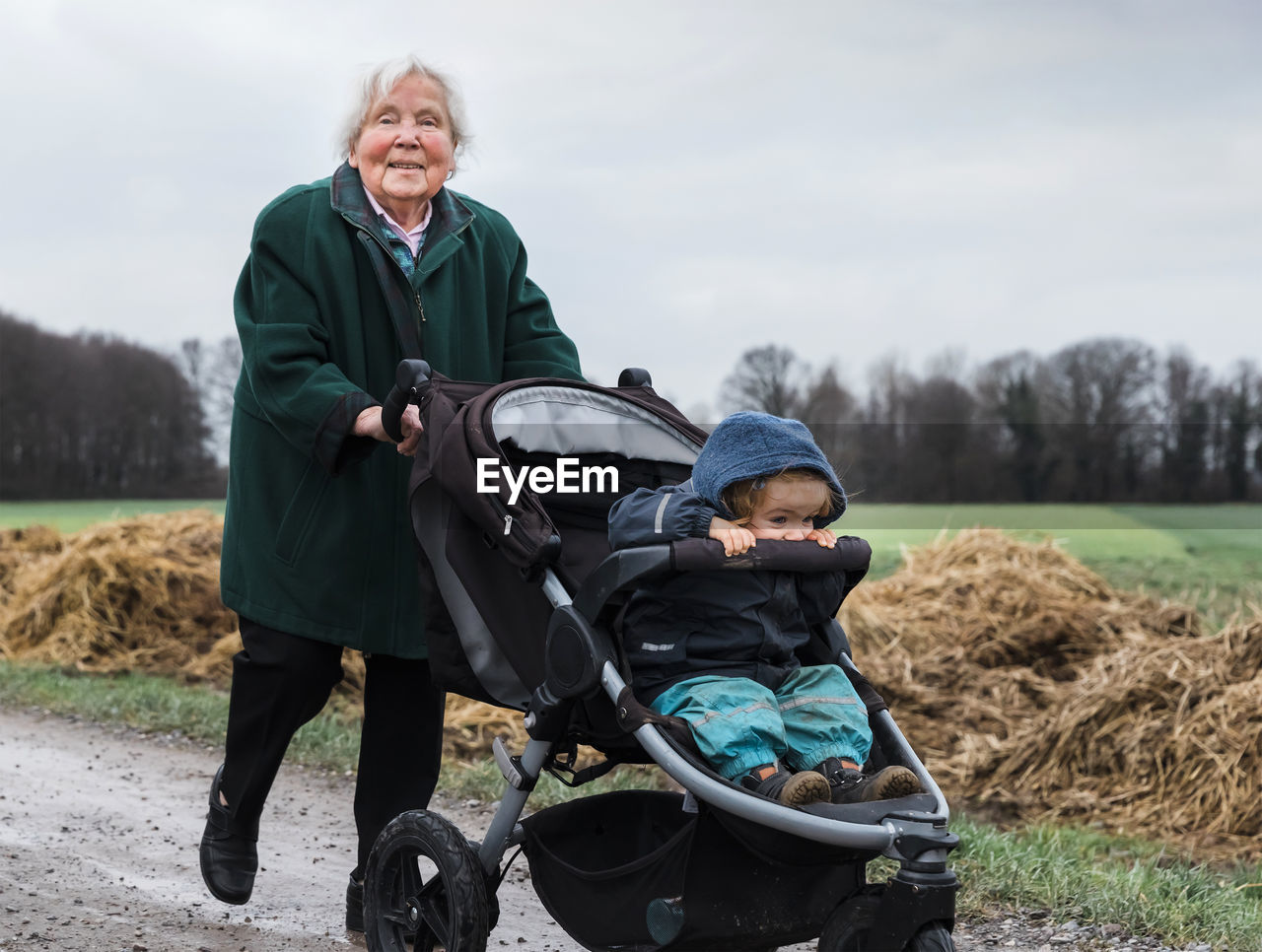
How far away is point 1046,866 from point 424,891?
207 centimetres

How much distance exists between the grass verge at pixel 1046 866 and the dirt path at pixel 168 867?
0.11m

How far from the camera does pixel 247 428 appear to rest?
3549 mm

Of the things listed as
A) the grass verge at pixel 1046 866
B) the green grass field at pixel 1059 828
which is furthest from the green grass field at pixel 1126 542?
the grass verge at pixel 1046 866

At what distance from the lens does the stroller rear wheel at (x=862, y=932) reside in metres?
2.45

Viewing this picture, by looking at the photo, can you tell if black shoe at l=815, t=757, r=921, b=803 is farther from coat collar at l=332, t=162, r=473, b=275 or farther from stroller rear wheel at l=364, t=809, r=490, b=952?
coat collar at l=332, t=162, r=473, b=275

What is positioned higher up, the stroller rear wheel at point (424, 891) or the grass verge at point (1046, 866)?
the stroller rear wheel at point (424, 891)

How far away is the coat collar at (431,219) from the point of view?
3453mm

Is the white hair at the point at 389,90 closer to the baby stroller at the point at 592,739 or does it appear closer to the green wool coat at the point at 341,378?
the green wool coat at the point at 341,378

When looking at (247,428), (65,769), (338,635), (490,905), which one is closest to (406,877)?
(490,905)

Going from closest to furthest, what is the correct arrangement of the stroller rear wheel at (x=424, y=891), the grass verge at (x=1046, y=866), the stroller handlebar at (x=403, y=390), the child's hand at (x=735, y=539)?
the child's hand at (x=735, y=539), the stroller rear wheel at (x=424, y=891), the stroller handlebar at (x=403, y=390), the grass verge at (x=1046, y=866)

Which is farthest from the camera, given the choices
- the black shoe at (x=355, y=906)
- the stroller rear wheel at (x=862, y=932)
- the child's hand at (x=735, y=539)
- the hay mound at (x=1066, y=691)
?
the hay mound at (x=1066, y=691)

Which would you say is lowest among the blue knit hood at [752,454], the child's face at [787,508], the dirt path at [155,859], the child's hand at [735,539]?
the dirt path at [155,859]

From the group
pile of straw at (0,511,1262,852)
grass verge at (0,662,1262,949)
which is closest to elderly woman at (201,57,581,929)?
grass verge at (0,662,1262,949)

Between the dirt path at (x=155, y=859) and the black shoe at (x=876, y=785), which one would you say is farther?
the dirt path at (x=155, y=859)
